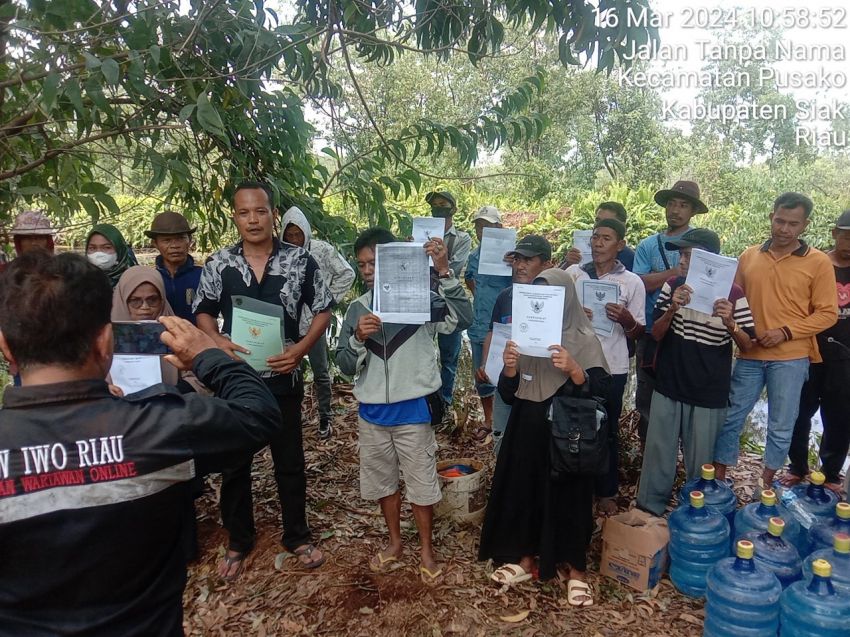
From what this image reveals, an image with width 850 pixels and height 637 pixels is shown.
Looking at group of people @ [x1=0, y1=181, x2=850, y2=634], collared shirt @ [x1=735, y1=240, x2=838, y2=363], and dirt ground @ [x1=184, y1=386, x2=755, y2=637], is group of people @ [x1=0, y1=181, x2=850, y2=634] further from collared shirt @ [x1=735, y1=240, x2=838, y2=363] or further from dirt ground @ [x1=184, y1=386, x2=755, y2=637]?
dirt ground @ [x1=184, y1=386, x2=755, y2=637]

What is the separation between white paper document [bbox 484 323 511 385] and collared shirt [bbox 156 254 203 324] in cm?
201

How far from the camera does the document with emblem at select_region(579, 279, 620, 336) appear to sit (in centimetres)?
392

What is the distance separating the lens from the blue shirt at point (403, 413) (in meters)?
3.37

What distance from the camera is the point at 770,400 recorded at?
416 cm

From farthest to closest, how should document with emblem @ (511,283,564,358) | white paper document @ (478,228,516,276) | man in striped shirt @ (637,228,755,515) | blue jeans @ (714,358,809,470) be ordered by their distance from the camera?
white paper document @ (478,228,516,276) → blue jeans @ (714,358,809,470) → man in striped shirt @ (637,228,755,515) → document with emblem @ (511,283,564,358)

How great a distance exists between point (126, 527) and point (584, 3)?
280 centimetres

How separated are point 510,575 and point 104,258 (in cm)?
322

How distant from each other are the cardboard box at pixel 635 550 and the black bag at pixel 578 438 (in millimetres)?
567

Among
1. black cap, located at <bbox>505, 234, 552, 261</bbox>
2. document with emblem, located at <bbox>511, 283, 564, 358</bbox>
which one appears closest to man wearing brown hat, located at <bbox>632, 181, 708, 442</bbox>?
black cap, located at <bbox>505, 234, 552, 261</bbox>

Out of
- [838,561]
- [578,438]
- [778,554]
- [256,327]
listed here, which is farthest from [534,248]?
[838,561]

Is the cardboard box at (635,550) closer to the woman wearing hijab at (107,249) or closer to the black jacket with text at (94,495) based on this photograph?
the black jacket with text at (94,495)

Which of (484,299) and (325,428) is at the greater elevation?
(484,299)

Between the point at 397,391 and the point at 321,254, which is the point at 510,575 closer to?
the point at 397,391

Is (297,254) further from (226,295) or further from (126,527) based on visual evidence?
(126,527)
